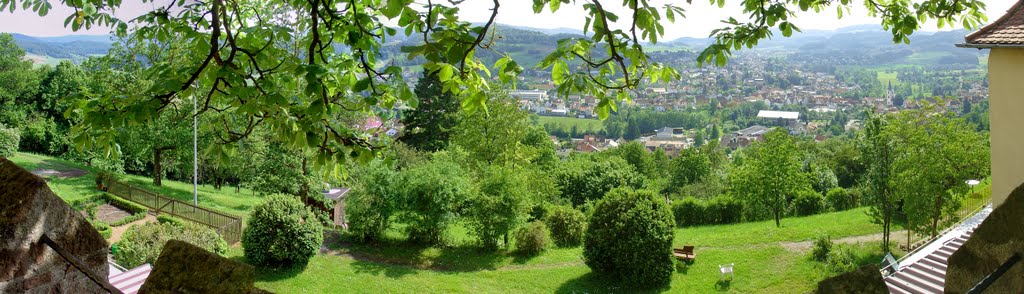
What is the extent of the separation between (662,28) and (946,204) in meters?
15.4

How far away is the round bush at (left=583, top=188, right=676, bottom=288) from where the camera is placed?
568 inches

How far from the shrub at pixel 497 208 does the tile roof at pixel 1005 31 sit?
12.3m

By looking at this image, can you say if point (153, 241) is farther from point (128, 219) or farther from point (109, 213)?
point (109, 213)

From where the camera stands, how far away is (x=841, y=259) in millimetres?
14898

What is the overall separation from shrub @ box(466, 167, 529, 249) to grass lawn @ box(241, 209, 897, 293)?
0.59 meters

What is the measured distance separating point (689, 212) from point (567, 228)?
7837mm

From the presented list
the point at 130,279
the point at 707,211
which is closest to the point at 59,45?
the point at 707,211

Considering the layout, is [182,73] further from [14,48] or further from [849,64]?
[849,64]

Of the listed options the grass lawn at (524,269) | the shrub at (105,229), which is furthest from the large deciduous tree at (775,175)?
the shrub at (105,229)

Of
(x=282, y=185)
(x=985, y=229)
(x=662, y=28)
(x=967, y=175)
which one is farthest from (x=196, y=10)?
(x=967, y=175)

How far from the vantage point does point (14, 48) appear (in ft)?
116

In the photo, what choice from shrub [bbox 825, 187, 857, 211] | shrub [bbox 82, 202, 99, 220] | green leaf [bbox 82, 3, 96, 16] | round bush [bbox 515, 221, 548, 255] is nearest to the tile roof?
green leaf [bbox 82, 3, 96, 16]

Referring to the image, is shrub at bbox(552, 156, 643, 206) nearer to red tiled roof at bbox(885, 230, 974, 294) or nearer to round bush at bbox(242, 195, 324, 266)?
round bush at bbox(242, 195, 324, 266)

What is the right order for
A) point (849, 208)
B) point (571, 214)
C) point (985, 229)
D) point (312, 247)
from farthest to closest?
point (849, 208) < point (571, 214) < point (312, 247) < point (985, 229)
